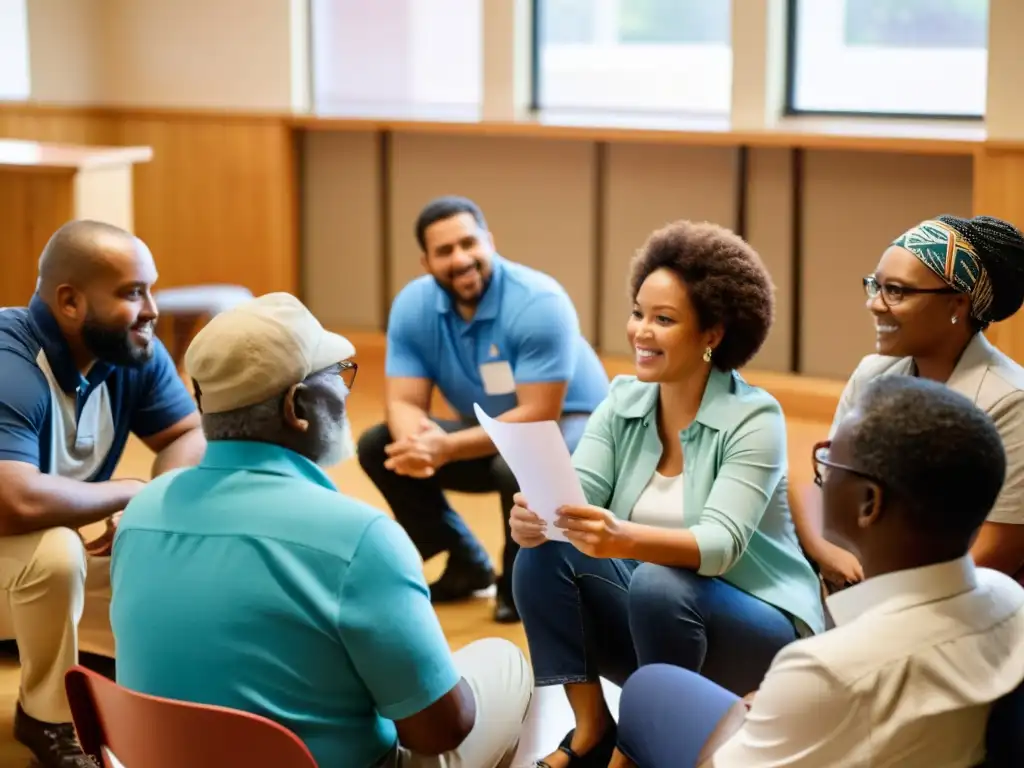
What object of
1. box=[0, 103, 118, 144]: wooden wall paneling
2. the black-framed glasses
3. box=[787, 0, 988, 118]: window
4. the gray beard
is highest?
box=[787, 0, 988, 118]: window

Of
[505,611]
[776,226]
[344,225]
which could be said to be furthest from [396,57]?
[505,611]

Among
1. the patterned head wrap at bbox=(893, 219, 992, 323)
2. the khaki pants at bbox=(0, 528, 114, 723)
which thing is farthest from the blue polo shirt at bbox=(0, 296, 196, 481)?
the patterned head wrap at bbox=(893, 219, 992, 323)

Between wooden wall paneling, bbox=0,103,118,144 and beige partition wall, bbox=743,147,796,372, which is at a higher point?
wooden wall paneling, bbox=0,103,118,144

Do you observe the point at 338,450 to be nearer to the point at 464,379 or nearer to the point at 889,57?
the point at 464,379

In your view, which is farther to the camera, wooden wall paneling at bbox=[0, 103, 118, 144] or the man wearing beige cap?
wooden wall paneling at bbox=[0, 103, 118, 144]

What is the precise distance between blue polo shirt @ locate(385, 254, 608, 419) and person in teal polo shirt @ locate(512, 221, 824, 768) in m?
0.90

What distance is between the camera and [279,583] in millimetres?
1838

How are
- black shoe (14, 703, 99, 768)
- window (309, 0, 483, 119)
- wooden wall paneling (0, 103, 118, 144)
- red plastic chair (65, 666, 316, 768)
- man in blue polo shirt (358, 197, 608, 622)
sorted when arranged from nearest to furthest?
red plastic chair (65, 666, 316, 768) < black shoe (14, 703, 99, 768) < man in blue polo shirt (358, 197, 608, 622) < window (309, 0, 483, 119) < wooden wall paneling (0, 103, 118, 144)

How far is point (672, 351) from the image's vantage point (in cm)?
269

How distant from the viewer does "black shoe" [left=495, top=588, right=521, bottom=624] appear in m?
3.71

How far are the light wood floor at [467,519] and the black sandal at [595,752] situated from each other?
211mm

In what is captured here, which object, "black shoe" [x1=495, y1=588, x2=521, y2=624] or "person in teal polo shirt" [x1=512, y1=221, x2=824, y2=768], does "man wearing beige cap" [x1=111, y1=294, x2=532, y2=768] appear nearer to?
"person in teal polo shirt" [x1=512, y1=221, x2=824, y2=768]

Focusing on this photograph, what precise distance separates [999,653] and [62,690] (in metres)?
1.91

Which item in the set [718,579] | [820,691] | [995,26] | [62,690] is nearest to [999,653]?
[820,691]
